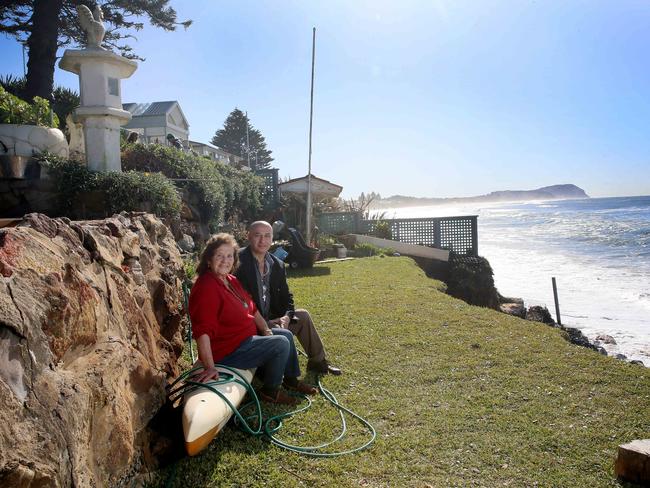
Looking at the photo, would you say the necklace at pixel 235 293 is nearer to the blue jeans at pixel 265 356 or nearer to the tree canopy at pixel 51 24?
the blue jeans at pixel 265 356

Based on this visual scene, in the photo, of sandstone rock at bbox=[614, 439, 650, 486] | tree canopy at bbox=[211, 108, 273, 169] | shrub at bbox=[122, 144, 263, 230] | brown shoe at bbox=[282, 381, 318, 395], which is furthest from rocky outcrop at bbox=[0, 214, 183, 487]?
tree canopy at bbox=[211, 108, 273, 169]

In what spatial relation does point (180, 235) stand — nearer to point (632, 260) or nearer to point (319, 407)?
point (319, 407)

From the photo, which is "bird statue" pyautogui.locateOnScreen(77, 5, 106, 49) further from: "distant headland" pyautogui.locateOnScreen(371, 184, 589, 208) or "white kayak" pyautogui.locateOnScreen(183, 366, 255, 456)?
"distant headland" pyautogui.locateOnScreen(371, 184, 589, 208)

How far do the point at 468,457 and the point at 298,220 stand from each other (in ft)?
43.9

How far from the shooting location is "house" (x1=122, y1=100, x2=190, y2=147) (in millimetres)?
25188

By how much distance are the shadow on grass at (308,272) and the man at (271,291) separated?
569 cm

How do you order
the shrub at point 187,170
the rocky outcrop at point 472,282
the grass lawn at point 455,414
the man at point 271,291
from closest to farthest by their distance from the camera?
1. the grass lawn at point 455,414
2. the man at point 271,291
3. the shrub at point 187,170
4. the rocky outcrop at point 472,282

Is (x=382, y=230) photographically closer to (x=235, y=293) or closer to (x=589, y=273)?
(x=589, y=273)

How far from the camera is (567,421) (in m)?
3.64

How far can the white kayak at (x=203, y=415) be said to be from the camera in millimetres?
2504

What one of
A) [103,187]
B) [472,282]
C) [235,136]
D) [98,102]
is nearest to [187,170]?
[98,102]

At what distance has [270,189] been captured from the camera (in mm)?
15945

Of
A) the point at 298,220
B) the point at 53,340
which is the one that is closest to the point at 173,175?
the point at 298,220

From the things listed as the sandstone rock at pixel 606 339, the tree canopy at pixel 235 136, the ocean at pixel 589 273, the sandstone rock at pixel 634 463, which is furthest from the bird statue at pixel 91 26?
the tree canopy at pixel 235 136
